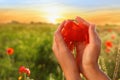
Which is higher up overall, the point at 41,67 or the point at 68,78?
the point at 68,78

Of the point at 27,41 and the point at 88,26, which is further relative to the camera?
the point at 27,41

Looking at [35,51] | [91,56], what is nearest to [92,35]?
[91,56]

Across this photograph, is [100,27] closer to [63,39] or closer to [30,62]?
[30,62]

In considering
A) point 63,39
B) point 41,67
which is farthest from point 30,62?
point 63,39

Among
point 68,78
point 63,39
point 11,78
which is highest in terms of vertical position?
point 63,39

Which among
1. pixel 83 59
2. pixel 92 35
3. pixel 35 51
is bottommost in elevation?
pixel 35 51

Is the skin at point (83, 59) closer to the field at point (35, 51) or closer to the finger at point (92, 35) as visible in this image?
the finger at point (92, 35)

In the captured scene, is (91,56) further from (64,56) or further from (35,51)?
(35,51)

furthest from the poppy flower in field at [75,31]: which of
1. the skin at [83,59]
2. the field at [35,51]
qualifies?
the field at [35,51]
